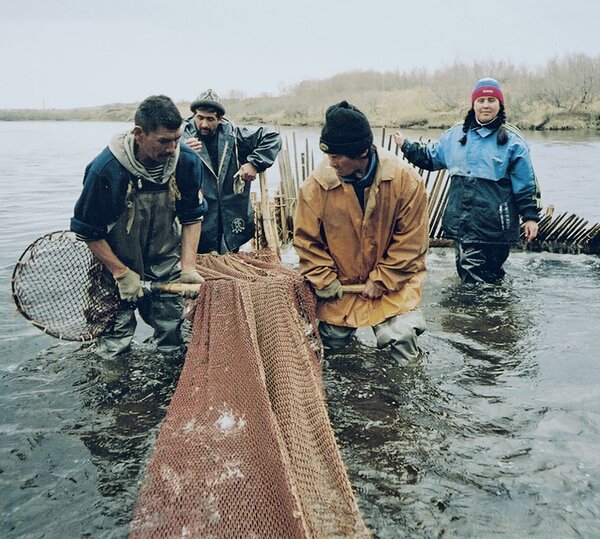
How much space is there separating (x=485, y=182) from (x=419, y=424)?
8.50 feet

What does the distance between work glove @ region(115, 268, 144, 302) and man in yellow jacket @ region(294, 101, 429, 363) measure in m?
1.04

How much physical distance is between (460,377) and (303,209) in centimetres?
183

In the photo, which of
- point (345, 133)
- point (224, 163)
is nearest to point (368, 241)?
point (345, 133)

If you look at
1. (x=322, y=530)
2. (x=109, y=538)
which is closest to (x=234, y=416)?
(x=322, y=530)

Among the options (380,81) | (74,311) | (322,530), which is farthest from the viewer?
(380,81)

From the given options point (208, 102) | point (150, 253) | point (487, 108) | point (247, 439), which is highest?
point (208, 102)

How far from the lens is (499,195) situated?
17.6 ft

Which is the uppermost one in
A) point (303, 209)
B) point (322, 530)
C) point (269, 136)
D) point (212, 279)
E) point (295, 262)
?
point (269, 136)

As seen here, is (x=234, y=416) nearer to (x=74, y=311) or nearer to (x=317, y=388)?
(x=317, y=388)

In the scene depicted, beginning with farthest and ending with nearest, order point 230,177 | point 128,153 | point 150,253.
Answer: point 230,177
point 150,253
point 128,153

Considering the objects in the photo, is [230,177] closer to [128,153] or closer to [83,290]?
[83,290]

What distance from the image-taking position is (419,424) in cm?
369

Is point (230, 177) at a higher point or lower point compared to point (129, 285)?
higher

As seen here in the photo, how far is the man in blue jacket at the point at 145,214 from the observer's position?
133 inches
